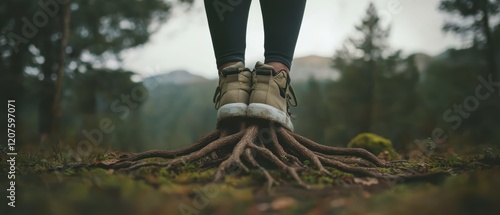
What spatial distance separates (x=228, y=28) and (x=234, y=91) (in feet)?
1.21

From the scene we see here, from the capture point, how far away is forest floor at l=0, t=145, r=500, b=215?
1.15 meters

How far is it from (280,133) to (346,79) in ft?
65.2

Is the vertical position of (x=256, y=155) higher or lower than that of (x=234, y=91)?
lower

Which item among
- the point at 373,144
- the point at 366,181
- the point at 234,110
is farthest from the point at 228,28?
the point at 373,144

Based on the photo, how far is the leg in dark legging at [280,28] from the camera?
226cm

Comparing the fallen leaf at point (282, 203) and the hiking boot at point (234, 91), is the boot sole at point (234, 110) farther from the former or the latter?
the fallen leaf at point (282, 203)

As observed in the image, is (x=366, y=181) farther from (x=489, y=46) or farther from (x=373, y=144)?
(x=489, y=46)

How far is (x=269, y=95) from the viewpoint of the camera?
7.03ft

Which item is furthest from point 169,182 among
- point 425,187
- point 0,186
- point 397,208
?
point 425,187

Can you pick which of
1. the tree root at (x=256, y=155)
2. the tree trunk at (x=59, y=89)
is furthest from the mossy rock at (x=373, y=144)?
the tree trunk at (x=59, y=89)

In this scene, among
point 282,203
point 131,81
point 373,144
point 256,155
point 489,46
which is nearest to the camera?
point 282,203

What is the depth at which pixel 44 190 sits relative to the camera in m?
1.36

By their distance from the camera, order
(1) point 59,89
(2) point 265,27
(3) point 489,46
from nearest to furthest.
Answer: (2) point 265,27, (1) point 59,89, (3) point 489,46

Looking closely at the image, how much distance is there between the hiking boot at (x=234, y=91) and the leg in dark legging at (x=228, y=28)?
90mm
